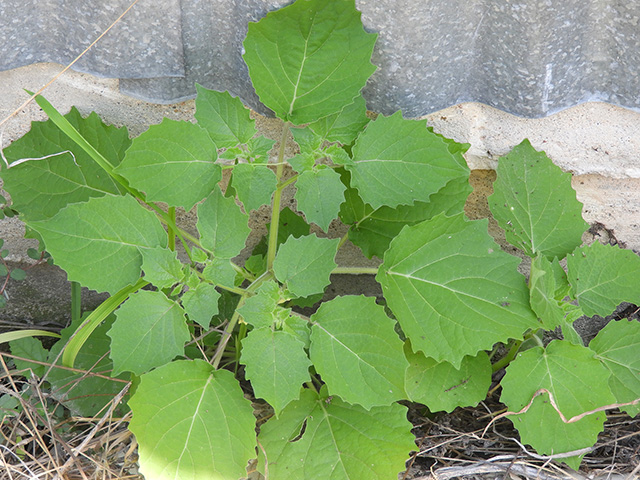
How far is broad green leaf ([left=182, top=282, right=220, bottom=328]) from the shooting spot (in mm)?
1167

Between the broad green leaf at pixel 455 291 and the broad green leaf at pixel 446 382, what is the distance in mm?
116

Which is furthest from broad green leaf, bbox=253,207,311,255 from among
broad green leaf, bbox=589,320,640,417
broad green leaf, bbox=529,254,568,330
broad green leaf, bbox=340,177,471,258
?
broad green leaf, bbox=589,320,640,417

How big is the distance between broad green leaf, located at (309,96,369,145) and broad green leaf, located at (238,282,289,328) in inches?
14.4

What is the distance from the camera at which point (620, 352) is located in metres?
1.31

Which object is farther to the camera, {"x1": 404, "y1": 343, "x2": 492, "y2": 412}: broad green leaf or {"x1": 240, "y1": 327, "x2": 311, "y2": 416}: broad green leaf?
{"x1": 404, "y1": 343, "x2": 492, "y2": 412}: broad green leaf

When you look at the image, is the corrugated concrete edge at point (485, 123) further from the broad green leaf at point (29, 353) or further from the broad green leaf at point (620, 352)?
the broad green leaf at point (29, 353)

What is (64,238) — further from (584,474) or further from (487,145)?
(584,474)

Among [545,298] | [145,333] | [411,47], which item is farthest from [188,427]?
[411,47]

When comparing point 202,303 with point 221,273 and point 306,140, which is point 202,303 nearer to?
point 221,273

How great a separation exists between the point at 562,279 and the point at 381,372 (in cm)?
55

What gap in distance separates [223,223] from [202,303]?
0.58 ft

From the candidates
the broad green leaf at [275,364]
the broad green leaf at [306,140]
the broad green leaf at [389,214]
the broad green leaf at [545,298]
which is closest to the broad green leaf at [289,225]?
the broad green leaf at [389,214]

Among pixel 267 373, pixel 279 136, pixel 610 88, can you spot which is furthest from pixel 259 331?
pixel 610 88

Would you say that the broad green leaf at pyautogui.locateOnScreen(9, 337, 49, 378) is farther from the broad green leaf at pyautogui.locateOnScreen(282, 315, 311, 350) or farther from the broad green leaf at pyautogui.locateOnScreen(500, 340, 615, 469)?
the broad green leaf at pyautogui.locateOnScreen(500, 340, 615, 469)
